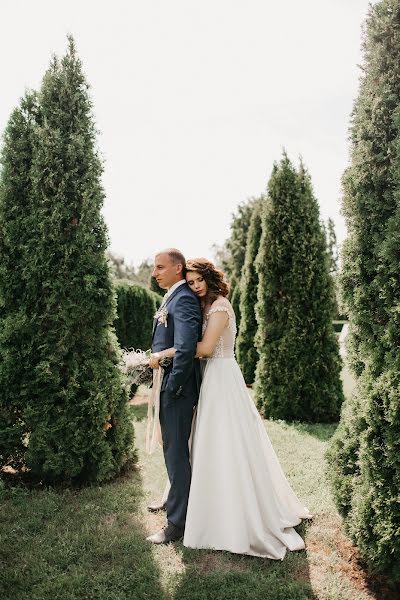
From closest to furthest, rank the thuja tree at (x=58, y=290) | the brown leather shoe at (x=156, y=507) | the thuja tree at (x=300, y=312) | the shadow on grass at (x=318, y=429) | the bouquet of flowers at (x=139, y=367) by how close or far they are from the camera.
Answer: the bouquet of flowers at (x=139, y=367), the brown leather shoe at (x=156, y=507), the thuja tree at (x=58, y=290), the shadow on grass at (x=318, y=429), the thuja tree at (x=300, y=312)

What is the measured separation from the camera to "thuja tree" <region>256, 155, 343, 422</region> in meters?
9.04

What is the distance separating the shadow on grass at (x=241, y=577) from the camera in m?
3.49

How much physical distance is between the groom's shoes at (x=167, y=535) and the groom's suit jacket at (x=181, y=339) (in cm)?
123

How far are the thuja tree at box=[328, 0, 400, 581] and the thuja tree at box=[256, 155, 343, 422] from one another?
4843 mm

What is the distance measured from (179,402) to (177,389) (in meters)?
0.19

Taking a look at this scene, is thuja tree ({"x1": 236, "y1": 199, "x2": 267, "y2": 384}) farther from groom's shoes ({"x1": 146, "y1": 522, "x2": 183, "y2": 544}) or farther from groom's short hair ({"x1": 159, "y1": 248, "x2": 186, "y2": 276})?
groom's shoes ({"x1": 146, "y1": 522, "x2": 183, "y2": 544})

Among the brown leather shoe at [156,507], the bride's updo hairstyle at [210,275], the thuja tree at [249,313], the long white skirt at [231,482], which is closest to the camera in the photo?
the long white skirt at [231,482]

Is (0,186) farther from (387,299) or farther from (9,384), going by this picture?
(387,299)

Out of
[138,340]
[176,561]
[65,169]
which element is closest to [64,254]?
[65,169]

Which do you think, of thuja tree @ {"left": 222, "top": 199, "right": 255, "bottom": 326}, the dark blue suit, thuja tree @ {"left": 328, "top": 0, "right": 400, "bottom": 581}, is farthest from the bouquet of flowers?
thuja tree @ {"left": 222, "top": 199, "right": 255, "bottom": 326}

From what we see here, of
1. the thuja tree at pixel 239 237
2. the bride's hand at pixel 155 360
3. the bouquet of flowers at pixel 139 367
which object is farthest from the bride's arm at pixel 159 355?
the thuja tree at pixel 239 237

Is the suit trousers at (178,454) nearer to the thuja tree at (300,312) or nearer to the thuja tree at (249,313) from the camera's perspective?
the thuja tree at (300,312)

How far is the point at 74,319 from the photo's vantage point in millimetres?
5473

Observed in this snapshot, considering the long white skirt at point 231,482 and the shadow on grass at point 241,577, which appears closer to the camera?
the shadow on grass at point 241,577
